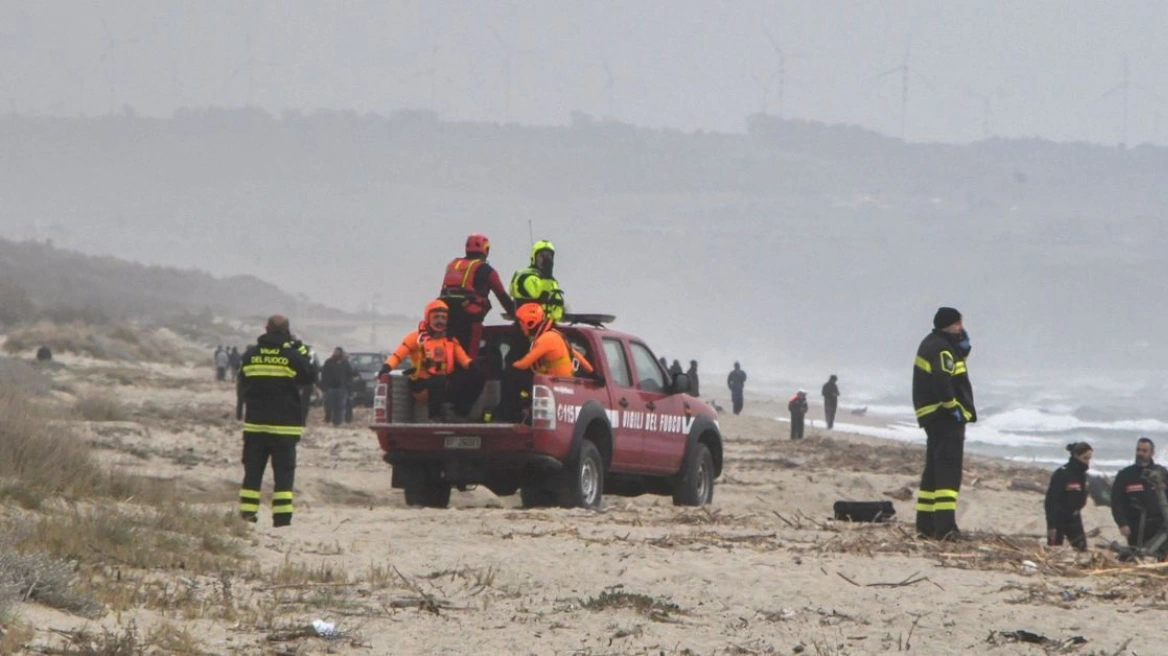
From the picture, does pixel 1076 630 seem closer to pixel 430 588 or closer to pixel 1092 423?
pixel 430 588

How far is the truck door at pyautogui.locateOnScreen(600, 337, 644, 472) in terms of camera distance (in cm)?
1527

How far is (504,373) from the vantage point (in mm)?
14469

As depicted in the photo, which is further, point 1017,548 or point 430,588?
point 1017,548

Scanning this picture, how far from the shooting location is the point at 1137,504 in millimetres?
13555

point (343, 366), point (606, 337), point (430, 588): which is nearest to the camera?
point (430, 588)

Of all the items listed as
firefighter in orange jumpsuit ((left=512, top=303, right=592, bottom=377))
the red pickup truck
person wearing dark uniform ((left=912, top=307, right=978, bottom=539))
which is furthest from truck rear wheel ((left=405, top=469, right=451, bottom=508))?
person wearing dark uniform ((left=912, top=307, right=978, bottom=539))

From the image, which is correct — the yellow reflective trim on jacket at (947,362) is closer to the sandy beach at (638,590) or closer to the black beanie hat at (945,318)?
the black beanie hat at (945,318)

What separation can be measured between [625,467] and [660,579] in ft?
17.5

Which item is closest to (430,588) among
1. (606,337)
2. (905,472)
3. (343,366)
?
(606,337)

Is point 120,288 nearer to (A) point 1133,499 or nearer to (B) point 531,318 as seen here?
(B) point 531,318

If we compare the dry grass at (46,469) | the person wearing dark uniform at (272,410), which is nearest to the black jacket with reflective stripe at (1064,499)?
the person wearing dark uniform at (272,410)

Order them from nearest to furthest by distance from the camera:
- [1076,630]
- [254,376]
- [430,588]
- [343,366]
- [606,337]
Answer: [1076,630] → [430,588] → [254,376] → [606,337] → [343,366]

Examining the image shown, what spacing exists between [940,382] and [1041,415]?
245 ft

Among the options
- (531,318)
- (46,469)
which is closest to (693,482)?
(531,318)
